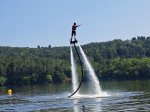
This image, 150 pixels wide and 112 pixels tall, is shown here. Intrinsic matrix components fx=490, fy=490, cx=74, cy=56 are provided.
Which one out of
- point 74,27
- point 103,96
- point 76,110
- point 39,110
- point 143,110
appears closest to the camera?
point 143,110

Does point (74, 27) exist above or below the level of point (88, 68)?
above

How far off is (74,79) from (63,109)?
59.6 ft

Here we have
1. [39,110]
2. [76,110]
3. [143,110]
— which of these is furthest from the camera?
[39,110]

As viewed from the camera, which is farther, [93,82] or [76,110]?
[93,82]

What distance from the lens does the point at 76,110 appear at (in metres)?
53.8

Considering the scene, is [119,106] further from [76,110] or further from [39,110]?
[39,110]

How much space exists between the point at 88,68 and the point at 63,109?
1827 cm

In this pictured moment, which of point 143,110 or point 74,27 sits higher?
point 74,27

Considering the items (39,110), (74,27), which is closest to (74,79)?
(74,27)

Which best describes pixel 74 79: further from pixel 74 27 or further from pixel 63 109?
pixel 63 109

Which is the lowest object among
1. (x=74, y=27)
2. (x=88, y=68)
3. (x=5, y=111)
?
(x=5, y=111)

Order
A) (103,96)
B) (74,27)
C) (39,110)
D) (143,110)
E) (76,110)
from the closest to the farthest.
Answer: (143,110) < (76,110) < (39,110) < (74,27) < (103,96)

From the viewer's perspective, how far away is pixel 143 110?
50156 millimetres

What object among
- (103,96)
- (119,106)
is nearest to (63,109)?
(119,106)
